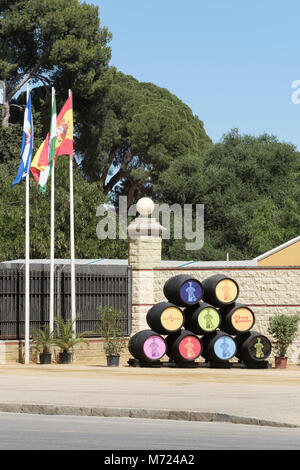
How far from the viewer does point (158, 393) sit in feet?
58.1

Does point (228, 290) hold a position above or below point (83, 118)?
below

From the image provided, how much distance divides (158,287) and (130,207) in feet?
149

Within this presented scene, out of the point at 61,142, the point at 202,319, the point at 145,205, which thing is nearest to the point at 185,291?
the point at 202,319

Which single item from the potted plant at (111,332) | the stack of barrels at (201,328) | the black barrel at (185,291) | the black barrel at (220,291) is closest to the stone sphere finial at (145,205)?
the potted plant at (111,332)

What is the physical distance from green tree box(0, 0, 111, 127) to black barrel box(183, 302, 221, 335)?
3942 cm

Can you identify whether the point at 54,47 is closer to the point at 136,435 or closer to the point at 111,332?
the point at 111,332

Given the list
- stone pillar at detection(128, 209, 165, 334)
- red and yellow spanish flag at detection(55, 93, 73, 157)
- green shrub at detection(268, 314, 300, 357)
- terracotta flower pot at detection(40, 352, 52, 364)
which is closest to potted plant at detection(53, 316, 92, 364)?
terracotta flower pot at detection(40, 352, 52, 364)

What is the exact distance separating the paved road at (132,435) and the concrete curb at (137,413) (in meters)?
0.18

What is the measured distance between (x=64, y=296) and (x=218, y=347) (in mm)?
4966

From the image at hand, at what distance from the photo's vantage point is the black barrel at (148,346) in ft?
82.8

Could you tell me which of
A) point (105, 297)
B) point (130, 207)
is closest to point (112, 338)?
point (105, 297)

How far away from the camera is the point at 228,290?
2595cm
